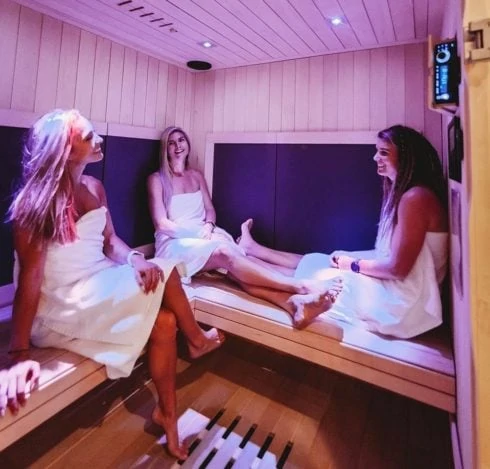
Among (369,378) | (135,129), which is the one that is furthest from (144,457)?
(135,129)

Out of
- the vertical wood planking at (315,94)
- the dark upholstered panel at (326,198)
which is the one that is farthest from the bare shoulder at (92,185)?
the vertical wood planking at (315,94)

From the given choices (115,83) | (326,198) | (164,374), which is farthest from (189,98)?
(164,374)

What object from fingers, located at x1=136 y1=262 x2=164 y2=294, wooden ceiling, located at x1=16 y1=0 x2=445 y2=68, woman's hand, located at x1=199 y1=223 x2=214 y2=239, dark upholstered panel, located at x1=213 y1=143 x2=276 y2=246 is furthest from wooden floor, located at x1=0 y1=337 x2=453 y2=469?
wooden ceiling, located at x1=16 y1=0 x2=445 y2=68

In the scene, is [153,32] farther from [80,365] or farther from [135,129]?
[80,365]

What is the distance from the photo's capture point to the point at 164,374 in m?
1.49

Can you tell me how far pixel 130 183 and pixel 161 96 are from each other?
824 mm

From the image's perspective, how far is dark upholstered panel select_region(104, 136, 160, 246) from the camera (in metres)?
2.38

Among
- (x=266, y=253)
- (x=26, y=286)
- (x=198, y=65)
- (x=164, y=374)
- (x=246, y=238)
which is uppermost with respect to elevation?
(x=198, y=65)

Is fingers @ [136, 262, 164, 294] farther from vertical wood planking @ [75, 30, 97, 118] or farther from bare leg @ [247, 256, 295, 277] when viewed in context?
vertical wood planking @ [75, 30, 97, 118]

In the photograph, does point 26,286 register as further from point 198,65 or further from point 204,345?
point 198,65

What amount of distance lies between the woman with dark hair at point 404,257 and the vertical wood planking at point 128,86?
1.75 m

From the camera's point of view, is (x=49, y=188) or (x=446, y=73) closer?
(x=446, y=73)

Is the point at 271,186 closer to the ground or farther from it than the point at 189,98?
closer to the ground

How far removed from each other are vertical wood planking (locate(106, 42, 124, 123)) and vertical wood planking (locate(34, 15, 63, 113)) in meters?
0.37
